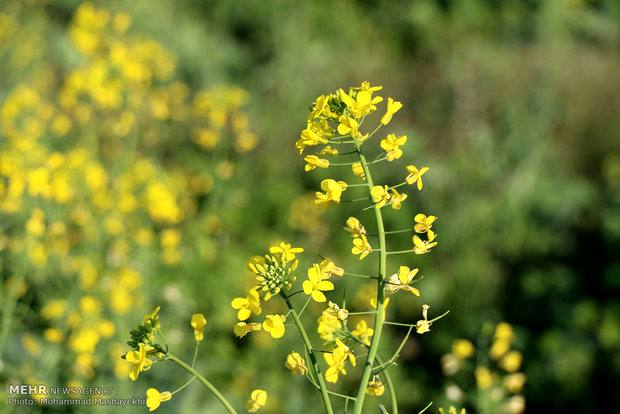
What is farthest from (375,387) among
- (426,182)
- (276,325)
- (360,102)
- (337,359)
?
(426,182)

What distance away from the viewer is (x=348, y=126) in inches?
47.2

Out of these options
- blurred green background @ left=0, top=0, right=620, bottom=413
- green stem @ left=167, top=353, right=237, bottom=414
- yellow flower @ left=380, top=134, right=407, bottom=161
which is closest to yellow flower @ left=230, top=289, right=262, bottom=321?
green stem @ left=167, top=353, right=237, bottom=414

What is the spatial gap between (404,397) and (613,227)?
6.67 ft

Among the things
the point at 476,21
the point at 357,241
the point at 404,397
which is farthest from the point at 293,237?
the point at 476,21

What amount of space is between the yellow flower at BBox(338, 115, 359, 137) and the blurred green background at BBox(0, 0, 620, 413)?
1.34 m

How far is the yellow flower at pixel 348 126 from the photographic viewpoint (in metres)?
1.19

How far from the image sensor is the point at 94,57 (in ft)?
11.6

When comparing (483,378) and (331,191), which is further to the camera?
(483,378)

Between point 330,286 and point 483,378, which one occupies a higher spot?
point 483,378

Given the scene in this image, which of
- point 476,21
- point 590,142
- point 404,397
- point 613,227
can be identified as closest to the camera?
point 404,397

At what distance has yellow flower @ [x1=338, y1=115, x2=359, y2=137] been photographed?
1.19 m

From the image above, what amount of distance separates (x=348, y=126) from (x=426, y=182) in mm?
5096

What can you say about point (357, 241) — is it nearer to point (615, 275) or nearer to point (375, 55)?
point (615, 275)

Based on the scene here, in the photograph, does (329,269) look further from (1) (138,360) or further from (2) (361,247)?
(1) (138,360)
